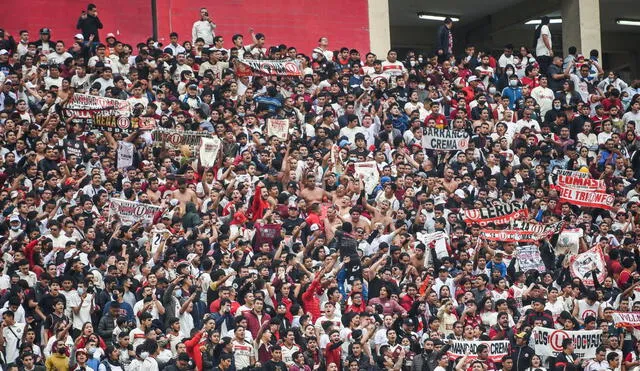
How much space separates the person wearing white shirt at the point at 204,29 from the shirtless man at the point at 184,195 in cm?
642

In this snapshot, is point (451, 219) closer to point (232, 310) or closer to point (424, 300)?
point (424, 300)

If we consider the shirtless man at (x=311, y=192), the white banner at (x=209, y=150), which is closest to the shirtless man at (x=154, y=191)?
the white banner at (x=209, y=150)

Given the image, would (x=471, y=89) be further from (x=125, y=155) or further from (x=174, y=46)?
(x=125, y=155)

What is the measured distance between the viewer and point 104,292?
69.1ft

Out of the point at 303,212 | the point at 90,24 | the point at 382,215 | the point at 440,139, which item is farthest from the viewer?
the point at 90,24

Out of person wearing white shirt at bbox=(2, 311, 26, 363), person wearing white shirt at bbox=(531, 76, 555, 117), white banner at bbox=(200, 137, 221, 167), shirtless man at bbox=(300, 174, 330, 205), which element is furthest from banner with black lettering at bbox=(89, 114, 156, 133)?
person wearing white shirt at bbox=(531, 76, 555, 117)

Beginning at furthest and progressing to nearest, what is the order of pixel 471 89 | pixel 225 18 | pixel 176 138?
pixel 225 18 → pixel 471 89 → pixel 176 138

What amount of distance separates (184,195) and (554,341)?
6.10m

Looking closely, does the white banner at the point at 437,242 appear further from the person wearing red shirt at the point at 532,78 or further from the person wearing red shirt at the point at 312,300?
the person wearing red shirt at the point at 532,78

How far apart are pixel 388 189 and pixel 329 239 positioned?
1.72 m

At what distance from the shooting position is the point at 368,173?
2578 cm

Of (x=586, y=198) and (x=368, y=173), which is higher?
(x=368, y=173)

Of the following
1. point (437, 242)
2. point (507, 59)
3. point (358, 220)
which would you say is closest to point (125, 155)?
point (358, 220)

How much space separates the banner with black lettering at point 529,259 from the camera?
24.5 meters
